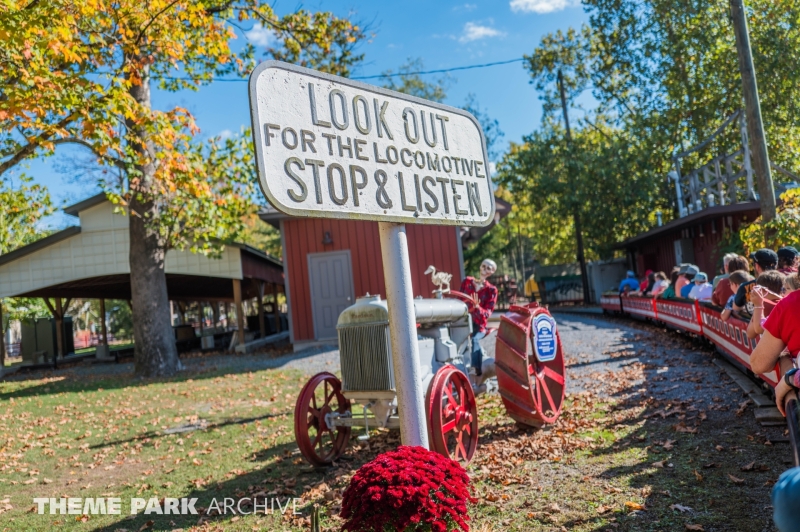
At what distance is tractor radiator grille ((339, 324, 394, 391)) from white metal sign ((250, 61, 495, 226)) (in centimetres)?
208

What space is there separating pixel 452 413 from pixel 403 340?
2.24m

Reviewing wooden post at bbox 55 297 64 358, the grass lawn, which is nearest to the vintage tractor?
the grass lawn

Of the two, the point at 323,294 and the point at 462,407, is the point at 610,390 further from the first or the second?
the point at 323,294

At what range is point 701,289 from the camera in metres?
11.7

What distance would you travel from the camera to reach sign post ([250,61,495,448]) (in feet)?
10.1

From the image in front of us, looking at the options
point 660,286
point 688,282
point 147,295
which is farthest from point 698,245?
point 147,295

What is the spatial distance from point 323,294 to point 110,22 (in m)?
10.0

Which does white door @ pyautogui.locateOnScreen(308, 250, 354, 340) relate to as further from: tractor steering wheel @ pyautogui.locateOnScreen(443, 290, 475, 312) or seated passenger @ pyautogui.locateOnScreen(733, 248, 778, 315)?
seated passenger @ pyautogui.locateOnScreen(733, 248, 778, 315)

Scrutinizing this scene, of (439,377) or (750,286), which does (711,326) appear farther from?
(439,377)

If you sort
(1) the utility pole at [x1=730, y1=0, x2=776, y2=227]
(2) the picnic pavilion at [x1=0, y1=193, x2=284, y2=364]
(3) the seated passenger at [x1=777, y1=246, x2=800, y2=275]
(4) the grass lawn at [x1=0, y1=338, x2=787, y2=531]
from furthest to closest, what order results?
(2) the picnic pavilion at [x1=0, y1=193, x2=284, y2=364]
(1) the utility pole at [x1=730, y1=0, x2=776, y2=227]
(3) the seated passenger at [x1=777, y1=246, x2=800, y2=275]
(4) the grass lawn at [x1=0, y1=338, x2=787, y2=531]

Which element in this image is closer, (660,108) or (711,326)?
(711,326)

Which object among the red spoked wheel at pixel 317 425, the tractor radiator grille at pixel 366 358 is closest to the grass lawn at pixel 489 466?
the red spoked wheel at pixel 317 425

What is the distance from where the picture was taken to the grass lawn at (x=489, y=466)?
4.29 m

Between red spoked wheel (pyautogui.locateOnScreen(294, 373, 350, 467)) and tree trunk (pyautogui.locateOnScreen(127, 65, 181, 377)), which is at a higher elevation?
tree trunk (pyautogui.locateOnScreen(127, 65, 181, 377))
